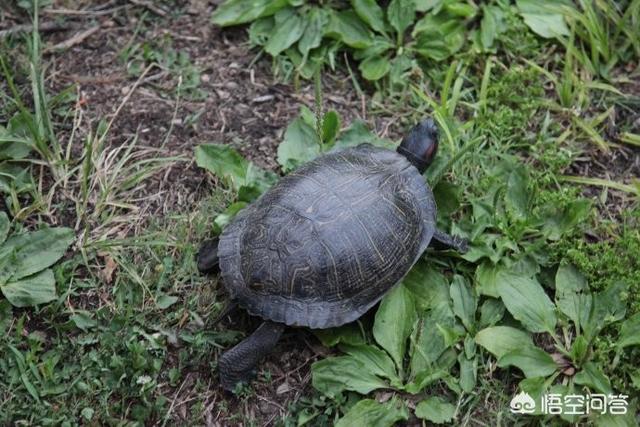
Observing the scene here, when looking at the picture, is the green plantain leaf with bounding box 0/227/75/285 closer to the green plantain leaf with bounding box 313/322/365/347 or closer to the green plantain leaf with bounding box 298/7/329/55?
the green plantain leaf with bounding box 313/322/365/347

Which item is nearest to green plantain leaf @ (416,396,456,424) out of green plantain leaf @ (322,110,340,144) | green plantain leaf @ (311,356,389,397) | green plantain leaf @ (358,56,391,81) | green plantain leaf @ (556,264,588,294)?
green plantain leaf @ (311,356,389,397)

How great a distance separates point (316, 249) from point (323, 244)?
0.03 m

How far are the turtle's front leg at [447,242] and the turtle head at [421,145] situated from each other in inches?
→ 13.9

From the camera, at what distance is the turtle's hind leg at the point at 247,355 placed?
2.64m

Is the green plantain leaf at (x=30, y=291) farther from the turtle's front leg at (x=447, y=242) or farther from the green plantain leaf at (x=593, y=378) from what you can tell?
the green plantain leaf at (x=593, y=378)

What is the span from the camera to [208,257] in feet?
9.64

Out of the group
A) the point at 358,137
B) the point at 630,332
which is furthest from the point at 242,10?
the point at 630,332

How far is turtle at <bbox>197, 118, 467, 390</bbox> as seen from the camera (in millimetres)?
2633

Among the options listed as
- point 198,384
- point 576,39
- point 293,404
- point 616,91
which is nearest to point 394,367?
point 293,404

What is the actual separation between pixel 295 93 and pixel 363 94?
0.36m

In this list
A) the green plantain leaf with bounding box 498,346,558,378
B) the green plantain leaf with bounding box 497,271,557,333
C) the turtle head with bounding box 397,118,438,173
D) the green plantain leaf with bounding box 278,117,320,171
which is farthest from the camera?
the green plantain leaf with bounding box 278,117,320,171

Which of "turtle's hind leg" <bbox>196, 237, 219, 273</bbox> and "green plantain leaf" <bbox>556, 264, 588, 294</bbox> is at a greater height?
"turtle's hind leg" <bbox>196, 237, 219, 273</bbox>

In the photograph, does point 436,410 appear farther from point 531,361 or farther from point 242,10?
point 242,10

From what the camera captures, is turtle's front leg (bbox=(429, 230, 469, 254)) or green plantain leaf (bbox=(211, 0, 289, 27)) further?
green plantain leaf (bbox=(211, 0, 289, 27))
